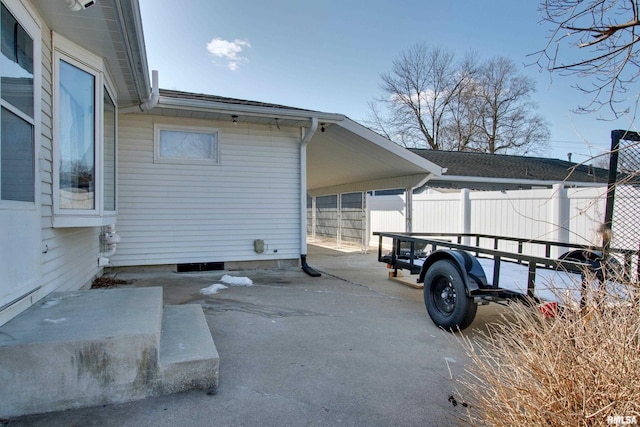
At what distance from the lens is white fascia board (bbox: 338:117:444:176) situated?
7883 mm

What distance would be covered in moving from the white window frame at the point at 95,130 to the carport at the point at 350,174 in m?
4.46

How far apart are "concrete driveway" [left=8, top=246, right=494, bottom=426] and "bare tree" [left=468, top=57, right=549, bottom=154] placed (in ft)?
75.4

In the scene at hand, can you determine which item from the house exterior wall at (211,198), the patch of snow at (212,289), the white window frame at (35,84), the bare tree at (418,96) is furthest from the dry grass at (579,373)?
the bare tree at (418,96)

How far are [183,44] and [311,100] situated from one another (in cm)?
1101

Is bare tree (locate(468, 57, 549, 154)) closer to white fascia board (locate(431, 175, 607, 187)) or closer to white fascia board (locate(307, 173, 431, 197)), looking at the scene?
white fascia board (locate(431, 175, 607, 187))

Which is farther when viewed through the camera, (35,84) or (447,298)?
(447,298)

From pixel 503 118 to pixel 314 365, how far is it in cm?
2678

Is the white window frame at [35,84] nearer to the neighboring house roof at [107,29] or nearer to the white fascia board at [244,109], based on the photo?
the neighboring house roof at [107,29]

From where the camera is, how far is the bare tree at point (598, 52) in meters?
2.77

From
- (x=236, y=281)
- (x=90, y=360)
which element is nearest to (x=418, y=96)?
(x=236, y=281)

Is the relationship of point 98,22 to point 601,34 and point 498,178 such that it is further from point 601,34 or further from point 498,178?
point 498,178

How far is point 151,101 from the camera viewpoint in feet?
20.3

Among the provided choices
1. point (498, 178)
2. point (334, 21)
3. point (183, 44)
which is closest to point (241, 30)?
point (183, 44)

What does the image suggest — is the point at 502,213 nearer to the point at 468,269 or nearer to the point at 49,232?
the point at 468,269
